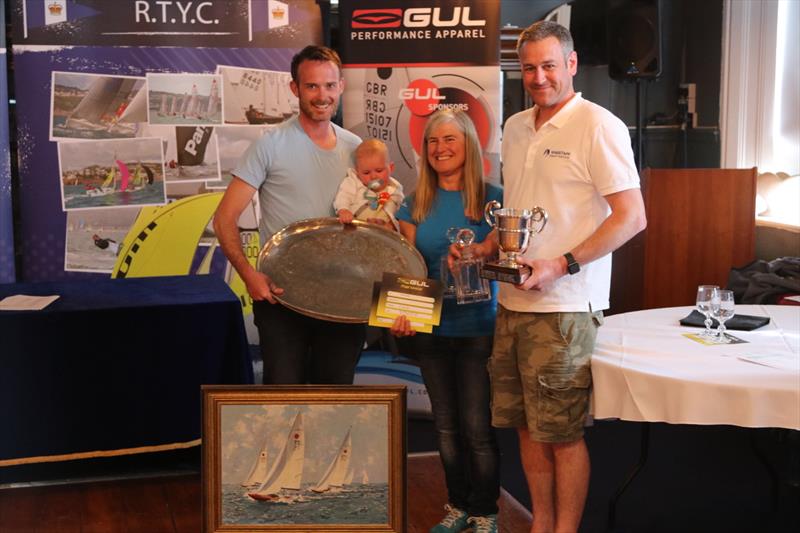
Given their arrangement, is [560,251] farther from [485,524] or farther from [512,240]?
[485,524]

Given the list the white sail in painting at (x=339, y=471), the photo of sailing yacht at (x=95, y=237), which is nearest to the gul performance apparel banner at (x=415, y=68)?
the photo of sailing yacht at (x=95, y=237)

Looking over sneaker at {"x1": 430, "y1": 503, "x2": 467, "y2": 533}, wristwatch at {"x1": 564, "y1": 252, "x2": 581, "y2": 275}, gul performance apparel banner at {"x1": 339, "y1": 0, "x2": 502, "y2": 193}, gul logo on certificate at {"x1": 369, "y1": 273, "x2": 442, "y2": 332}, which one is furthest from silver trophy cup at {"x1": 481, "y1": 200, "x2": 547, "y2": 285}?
gul performance apparel banner at {"x1": 339, "y1": 0, "x2": 502, "y2": 193}

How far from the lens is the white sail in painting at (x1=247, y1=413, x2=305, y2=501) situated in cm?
288

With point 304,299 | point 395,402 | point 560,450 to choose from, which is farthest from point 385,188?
point 560,450

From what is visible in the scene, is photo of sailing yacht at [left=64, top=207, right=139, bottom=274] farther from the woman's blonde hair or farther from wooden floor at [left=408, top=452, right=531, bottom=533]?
the woman's blonde hair

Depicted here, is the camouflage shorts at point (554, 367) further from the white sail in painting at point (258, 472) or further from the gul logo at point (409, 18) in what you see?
the gul logo at point (409, 18)

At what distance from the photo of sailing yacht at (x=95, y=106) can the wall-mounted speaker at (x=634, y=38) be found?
316 cm

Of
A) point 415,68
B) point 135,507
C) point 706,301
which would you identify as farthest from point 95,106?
point 706,301

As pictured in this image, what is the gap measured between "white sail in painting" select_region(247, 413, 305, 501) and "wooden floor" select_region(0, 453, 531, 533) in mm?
719

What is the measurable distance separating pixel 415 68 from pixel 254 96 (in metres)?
0.84

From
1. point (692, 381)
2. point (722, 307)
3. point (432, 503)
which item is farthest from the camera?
point (432, 503)

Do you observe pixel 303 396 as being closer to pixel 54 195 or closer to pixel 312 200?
pixel 312 200

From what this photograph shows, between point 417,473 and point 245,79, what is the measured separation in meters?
2.05

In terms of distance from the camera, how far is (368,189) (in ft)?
10.1
